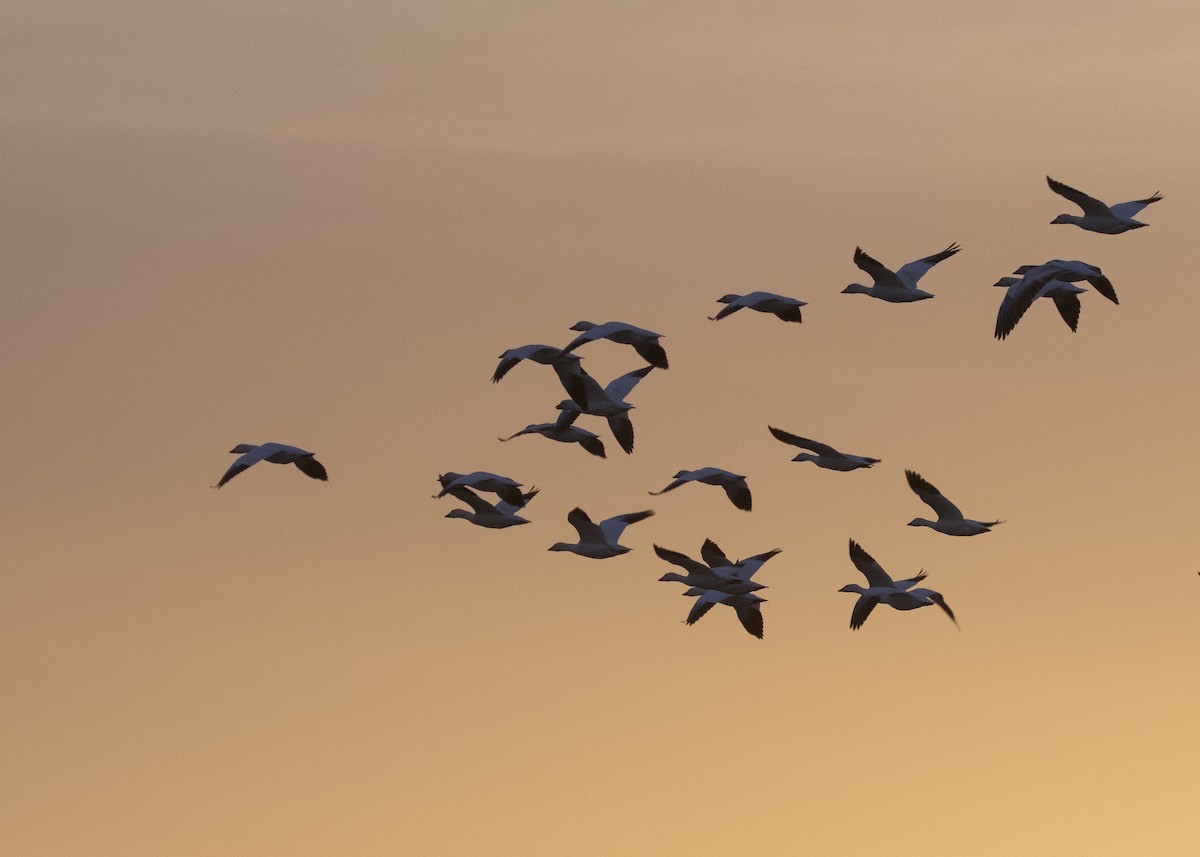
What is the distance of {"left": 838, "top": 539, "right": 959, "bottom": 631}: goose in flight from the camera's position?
73.2m

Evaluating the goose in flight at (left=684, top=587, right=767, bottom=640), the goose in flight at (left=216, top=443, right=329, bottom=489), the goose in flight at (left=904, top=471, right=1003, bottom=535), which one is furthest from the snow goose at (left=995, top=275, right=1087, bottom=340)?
the goose in flight at (left=216, top=443, right=329, bottom=489)

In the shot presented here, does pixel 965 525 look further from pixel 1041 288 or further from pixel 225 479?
pixel 225 479

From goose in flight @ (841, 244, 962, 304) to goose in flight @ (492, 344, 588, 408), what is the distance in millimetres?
6846

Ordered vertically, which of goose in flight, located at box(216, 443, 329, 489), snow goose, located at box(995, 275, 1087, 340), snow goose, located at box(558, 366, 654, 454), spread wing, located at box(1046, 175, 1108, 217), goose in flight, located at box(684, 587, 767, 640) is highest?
spread wing, located at box(1046, 175, 1108, 217)

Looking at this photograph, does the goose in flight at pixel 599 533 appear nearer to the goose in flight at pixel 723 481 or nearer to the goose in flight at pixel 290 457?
the goose in flight at pixel 723 481

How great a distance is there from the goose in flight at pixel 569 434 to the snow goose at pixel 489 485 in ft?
4.84

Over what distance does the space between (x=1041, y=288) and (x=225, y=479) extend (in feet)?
66.2

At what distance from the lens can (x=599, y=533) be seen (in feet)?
240

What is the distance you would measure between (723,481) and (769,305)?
524 centimetres

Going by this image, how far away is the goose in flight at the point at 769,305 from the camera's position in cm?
6794

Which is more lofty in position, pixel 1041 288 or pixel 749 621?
pixel 1041 288

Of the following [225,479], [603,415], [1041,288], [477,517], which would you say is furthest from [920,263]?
[225,479]

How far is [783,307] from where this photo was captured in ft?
224

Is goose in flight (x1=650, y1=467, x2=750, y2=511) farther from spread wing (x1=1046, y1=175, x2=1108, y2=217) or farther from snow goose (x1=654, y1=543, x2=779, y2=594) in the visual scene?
spread wing (x1=1046, y1=175, x2=1108, y2=217)
